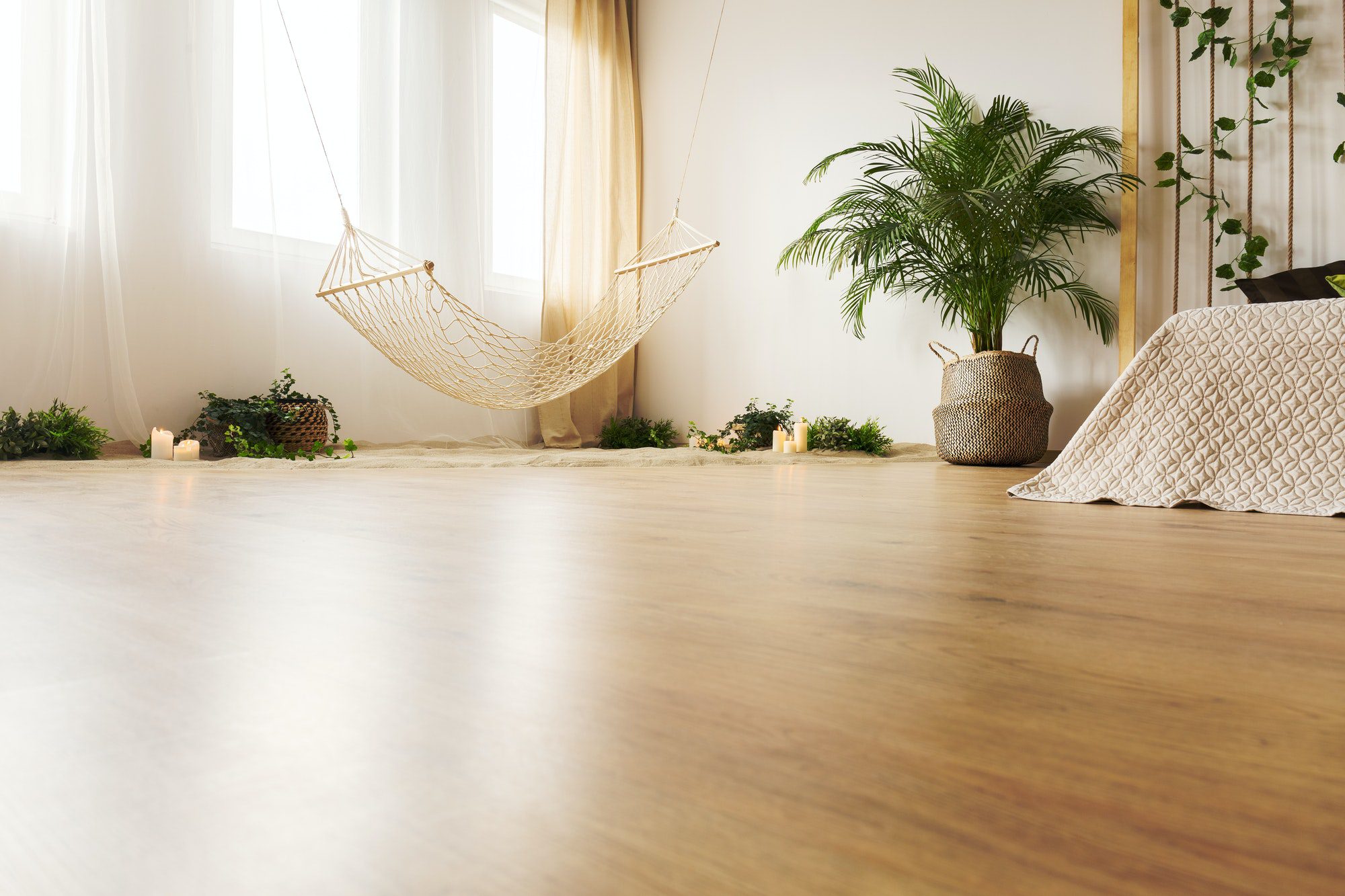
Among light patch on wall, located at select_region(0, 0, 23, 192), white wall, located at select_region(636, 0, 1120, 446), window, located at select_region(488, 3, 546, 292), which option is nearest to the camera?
light patch on wall, located at select_region(0, 0, 23, 192)

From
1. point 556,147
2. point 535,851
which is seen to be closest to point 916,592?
point 535,851

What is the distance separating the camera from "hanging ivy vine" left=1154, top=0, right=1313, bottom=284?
295 cm

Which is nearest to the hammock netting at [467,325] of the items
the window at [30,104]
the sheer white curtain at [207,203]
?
the sheer white curtain at [207,203]

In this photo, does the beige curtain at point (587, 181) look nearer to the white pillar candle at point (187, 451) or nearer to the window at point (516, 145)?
the window at point (516, 145)

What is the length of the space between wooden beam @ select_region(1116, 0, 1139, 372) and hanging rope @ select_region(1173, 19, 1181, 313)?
12 cm

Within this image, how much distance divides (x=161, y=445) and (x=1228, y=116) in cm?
368

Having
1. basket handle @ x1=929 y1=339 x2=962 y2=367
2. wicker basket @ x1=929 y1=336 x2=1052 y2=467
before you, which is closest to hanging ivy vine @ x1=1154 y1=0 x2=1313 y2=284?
wicker basket @ x1=929 y1=336 x2=1052 y2=467

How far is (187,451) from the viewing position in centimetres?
272

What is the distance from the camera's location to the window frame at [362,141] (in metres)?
3.12

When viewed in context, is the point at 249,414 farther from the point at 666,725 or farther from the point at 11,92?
the point at 666,725

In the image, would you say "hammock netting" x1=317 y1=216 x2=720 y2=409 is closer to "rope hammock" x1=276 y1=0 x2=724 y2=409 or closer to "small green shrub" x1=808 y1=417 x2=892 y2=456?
"rope hammock" x1=276 y1=0 x2=724 y2=409

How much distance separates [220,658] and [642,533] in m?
0.62

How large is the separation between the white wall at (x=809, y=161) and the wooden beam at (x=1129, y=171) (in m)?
0.19

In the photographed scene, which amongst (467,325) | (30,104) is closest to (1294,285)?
(467,325)
